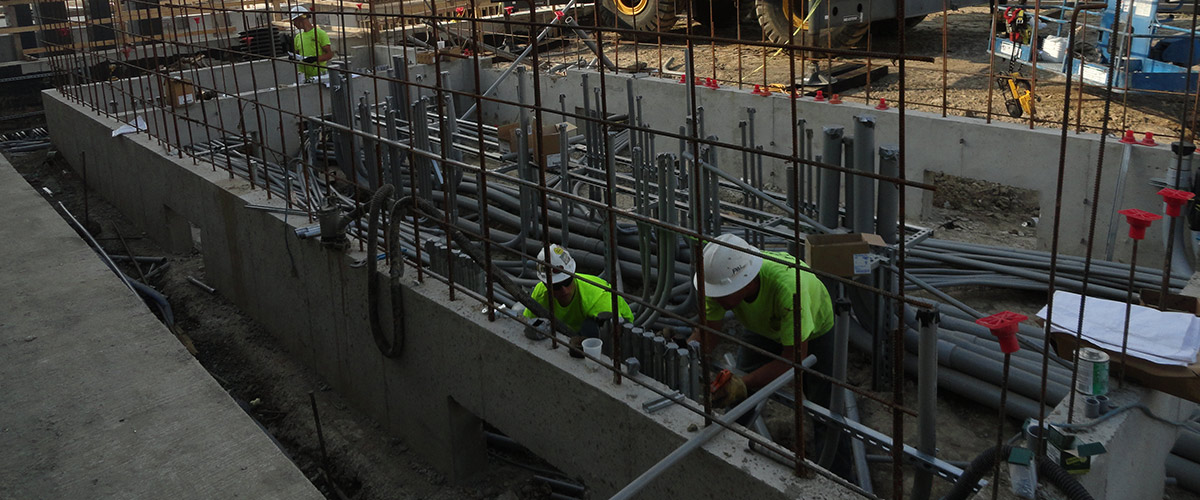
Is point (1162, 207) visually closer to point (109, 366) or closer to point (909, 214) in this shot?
point (909, 214)

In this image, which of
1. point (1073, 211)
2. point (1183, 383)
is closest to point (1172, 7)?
point (1073, 211)

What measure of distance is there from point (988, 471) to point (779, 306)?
5.90ft

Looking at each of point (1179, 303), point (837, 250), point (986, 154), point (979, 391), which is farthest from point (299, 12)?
point (986, 154)

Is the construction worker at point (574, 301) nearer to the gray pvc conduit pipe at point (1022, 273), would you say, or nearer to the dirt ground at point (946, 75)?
the gray pvc conduit pipe at point (1022, 273)

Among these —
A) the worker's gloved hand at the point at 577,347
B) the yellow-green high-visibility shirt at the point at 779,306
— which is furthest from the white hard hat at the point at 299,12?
the yellow-green high-visibility shirt at the point at 779,306

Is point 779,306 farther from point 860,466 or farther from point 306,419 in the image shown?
point 306,419

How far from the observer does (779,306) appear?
497cm

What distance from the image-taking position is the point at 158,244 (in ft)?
35.6

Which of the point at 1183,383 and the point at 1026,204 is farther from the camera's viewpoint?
the point at 1026,204

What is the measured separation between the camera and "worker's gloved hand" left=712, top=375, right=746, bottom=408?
4.49 meters

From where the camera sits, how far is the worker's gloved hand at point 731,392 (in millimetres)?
4492

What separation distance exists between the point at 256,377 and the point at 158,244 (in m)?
3.91

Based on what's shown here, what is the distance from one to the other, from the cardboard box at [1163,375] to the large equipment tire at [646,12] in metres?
13.8

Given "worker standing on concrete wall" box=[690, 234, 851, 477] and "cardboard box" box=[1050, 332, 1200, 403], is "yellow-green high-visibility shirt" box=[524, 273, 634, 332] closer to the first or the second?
"worker standing on concrete wall" box=[690, 234, 851, 477]
